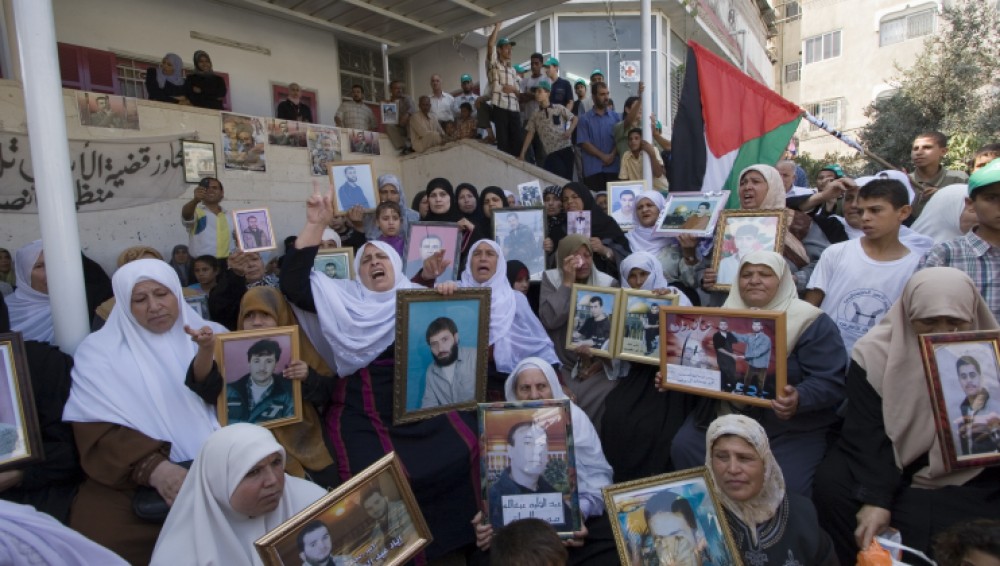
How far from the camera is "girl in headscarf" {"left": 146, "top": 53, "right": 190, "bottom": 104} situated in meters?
7.65

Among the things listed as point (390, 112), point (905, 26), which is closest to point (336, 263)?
point (390, 112)

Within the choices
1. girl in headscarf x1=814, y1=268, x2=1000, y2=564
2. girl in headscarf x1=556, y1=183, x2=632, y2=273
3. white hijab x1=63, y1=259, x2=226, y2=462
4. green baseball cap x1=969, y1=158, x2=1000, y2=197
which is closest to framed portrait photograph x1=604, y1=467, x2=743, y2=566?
girl in headscarf x1=814, y1=268, x2=1000, y2=564

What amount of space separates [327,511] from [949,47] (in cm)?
1803

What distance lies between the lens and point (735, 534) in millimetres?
2203

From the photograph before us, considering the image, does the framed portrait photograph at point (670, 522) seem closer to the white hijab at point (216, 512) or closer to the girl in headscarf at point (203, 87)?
the white hijab at point (216, 512)

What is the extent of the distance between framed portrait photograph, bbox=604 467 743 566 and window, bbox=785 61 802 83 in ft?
123

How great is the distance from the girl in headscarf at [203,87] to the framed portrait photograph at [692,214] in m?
6.39

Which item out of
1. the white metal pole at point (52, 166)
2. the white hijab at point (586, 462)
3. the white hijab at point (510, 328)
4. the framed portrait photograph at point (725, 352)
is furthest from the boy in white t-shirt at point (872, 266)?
the white metal pole at point (52, 166)

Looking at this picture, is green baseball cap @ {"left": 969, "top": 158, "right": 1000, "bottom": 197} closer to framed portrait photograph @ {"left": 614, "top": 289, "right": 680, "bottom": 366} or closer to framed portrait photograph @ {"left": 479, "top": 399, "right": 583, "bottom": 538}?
framed portrait photograph @ {"left": 614, "top": 289, "right": 680, "bottom": 366}

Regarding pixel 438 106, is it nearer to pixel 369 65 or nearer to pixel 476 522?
pixel 369 65

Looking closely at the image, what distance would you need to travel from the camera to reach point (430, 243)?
4.43 m

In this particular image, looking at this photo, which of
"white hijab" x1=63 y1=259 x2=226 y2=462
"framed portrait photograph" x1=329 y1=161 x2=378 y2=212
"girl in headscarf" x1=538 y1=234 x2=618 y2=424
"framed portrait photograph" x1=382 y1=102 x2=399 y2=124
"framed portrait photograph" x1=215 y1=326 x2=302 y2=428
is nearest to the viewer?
"white hijab" x1=63 y1=259 x2=226 y2=462

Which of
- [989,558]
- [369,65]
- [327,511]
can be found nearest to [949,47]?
[369,65]

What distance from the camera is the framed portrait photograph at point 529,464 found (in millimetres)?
2469
